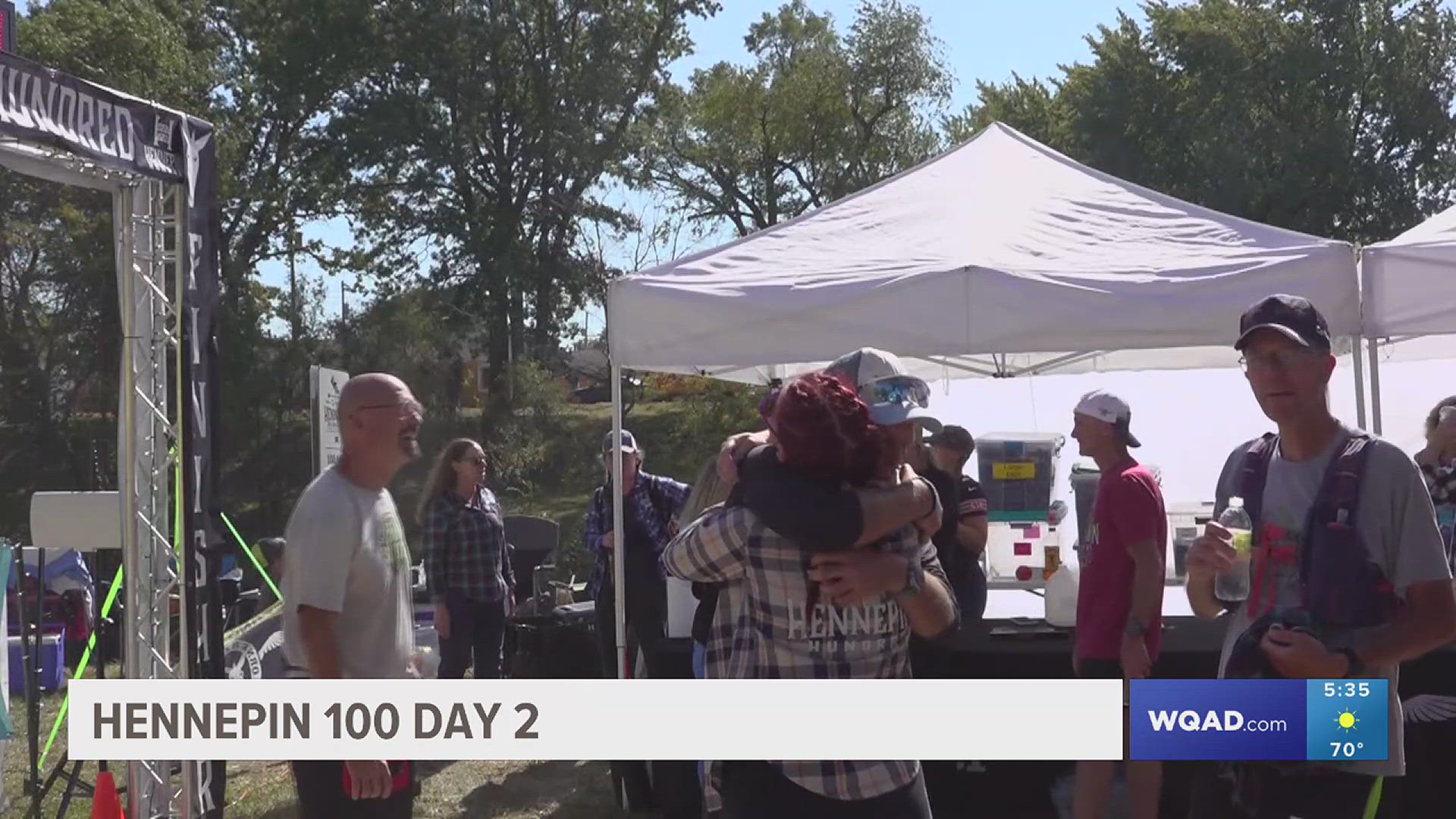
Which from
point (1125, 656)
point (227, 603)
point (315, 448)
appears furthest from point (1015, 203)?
point (227, 603)

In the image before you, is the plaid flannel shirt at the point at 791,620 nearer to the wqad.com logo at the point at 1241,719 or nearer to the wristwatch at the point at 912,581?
the wristwatch at the point at 912,581

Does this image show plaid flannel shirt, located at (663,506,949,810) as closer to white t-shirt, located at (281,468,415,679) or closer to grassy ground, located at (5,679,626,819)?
white t-shirt, located at (281,468,415,679)

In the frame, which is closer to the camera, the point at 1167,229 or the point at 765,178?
the point at 1167,229

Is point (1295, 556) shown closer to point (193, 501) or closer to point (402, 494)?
point (193, 501)

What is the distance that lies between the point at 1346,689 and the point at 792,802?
39.9 inches

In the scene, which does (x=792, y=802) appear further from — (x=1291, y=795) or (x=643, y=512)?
(x=643, y=512)

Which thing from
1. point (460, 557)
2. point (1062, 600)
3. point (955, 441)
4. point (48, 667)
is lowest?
point (48, 667)

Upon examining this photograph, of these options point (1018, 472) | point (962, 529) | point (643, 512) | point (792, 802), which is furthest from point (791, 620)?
point (1018, 472)

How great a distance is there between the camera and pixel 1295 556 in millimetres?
2379

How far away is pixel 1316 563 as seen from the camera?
2.34 m

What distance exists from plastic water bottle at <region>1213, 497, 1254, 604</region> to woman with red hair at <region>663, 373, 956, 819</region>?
0.50 meters

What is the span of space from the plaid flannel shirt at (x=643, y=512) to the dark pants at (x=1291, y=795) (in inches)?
145

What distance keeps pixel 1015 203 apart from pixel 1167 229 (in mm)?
639

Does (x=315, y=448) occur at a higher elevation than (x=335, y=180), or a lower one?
lower
